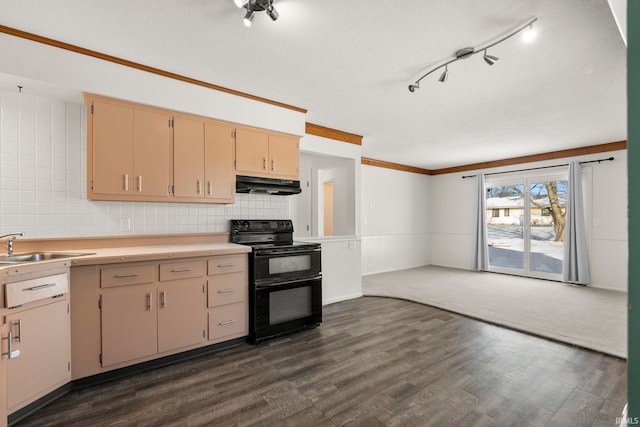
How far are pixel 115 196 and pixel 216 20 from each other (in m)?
1.76

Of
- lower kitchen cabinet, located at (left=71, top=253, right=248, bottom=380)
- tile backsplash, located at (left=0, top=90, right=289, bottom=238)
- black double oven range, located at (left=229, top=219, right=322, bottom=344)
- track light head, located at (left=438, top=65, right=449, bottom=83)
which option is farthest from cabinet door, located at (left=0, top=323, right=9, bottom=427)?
track light head, located at (left=438, top=65, right=449, bottom=83)

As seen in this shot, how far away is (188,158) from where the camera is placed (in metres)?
3.02

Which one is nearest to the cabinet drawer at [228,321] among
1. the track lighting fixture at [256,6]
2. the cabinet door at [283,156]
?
the cabinet door at [283,156]

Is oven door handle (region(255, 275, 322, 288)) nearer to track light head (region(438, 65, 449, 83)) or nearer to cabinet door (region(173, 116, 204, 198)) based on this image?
cabinet door (region(173, 116, 204, 198))

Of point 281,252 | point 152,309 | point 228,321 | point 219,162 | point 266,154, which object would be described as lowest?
point 228,321

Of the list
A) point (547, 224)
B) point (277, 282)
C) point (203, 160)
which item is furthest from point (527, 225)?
point (203, 160)

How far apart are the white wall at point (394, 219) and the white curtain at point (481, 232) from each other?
4.62 ft

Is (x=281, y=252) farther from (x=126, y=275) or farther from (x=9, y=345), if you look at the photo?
(x=9, y=345)

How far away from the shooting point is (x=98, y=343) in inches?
89.5

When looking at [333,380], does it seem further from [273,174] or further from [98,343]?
[273,174]

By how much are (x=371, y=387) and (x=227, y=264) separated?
168 centimetres

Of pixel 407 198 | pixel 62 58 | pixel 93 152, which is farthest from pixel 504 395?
pixel 407 198

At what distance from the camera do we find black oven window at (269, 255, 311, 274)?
311cm

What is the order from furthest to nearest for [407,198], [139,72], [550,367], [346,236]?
[407,198] → [346,236] → [139,72] → [550,367]
